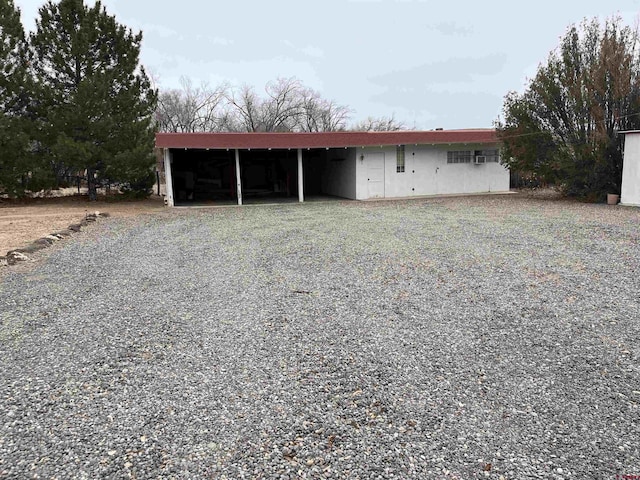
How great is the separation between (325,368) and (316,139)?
1571 cm

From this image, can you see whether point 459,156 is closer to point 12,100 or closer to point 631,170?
point 631,170

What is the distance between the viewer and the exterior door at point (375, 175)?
1991 centimetres

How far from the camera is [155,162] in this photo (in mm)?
19250

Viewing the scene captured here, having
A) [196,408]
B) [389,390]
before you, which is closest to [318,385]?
[389,390]

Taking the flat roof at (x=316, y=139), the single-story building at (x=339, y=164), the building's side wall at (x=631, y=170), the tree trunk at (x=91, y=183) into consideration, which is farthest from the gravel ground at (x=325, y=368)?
the tree trunk at (x=91, y=183)

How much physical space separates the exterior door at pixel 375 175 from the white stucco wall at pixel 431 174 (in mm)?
137

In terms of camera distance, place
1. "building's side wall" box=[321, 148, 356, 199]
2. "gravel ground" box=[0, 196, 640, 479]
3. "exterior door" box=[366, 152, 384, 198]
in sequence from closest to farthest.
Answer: "gravel ground" box=[0, 196, 640, 479], "exterior door" box=[366, 152, 384, 198], "building's side wall" box=[321, 148, 356, 199]

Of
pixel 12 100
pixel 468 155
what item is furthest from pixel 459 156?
pixel 12 100

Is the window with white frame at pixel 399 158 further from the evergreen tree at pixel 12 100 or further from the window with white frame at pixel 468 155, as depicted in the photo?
the evergreen tree at pixel 12 100

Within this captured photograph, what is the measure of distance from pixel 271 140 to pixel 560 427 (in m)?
16.3

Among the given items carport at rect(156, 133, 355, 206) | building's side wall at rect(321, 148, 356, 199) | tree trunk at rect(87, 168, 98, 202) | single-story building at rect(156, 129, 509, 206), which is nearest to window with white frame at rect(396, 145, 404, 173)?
single-story building at rect(156, 129, 509, 206)

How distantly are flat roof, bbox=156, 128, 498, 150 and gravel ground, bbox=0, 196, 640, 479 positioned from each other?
10.6m

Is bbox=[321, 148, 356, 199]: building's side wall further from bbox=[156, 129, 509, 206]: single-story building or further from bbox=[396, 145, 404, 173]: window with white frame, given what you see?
bbox=[396, 145, 404, 173]: window with white frame

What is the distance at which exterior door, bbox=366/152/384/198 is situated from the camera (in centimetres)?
1991
